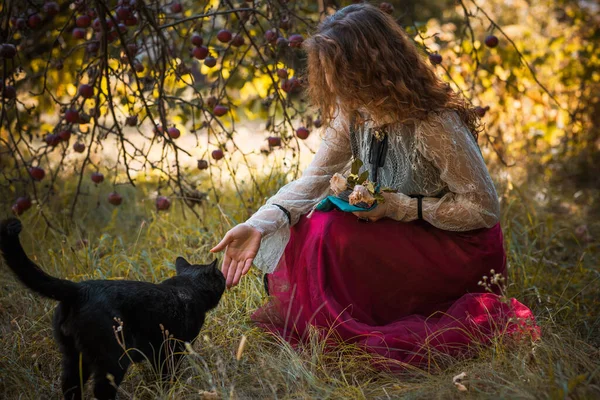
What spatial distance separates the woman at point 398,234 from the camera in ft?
6.56

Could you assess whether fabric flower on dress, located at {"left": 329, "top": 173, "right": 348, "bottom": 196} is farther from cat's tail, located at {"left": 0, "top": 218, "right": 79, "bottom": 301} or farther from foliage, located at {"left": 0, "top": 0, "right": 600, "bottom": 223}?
cat's tail, located at {"left": 0, "top": 218, "right": 79, "bottom": 301}

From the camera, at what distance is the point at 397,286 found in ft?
6.79

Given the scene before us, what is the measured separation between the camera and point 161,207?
2.63m

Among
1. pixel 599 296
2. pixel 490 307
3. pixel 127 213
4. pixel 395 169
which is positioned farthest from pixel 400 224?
pixel 127 213

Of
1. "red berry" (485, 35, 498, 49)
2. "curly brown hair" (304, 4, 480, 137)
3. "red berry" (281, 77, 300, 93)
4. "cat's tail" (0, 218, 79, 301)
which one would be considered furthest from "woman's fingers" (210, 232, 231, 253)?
"red berry" (485, 35, 498, 49)

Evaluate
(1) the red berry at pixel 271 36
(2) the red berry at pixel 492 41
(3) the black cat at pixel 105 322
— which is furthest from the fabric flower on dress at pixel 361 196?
(2) the red berry at pixel 492 41

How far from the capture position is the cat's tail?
5.24 ft

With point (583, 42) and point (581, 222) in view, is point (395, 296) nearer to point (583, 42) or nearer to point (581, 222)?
point (581, 222)

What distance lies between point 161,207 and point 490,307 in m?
1.45

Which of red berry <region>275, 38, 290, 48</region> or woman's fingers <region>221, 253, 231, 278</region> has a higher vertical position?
red berry <region>275, 38, 290, 48</region>

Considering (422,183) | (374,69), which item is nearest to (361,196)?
(422,183)

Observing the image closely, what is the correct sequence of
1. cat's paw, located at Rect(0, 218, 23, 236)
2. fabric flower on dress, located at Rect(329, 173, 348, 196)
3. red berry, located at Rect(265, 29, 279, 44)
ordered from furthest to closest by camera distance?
red berry, located at Rect(265, 29, 279, 44) < fabric flower on dress, located at Rect(329, 173, 348, 196) < cat's paw, located at Rect(0, 218, 23, 236)

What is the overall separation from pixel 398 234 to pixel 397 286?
18cm

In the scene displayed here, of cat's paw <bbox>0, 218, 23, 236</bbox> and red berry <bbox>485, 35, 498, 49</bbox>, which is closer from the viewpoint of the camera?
cat's paw <bbox>0, 218, 23, 236</bbox>
